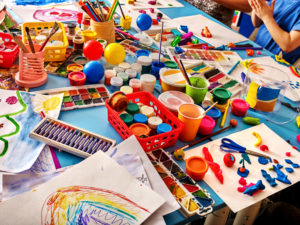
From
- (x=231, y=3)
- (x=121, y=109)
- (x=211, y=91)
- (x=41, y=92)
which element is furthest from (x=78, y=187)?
(x=231, y=3)

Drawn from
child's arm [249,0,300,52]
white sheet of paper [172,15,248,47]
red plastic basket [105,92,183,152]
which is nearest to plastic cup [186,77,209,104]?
red plastic basket [105,92,183,152]

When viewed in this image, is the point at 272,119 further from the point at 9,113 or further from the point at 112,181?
the point at 9,113

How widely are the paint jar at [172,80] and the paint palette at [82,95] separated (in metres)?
0.21

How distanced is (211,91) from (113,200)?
0.61m

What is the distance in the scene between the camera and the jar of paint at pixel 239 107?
989 millimetres

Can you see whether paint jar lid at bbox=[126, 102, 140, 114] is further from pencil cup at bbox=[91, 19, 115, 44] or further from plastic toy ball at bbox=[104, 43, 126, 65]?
pencil cup at bbox=[91, 19, 115, 44]

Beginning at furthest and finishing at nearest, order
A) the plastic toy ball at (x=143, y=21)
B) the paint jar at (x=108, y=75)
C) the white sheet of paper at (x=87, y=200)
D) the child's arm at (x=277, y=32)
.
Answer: the child's arm at (x=277, y=32)
the plastic toy ball at (x=143, y=21)
the paint jar at (x=108, y=75)
the white sheet of paper at (x=87, y=200)

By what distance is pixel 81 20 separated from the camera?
1.35 m

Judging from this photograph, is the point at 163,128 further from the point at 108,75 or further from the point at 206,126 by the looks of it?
the point at 108,75

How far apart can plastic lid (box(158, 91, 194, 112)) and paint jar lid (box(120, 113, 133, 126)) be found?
13cm

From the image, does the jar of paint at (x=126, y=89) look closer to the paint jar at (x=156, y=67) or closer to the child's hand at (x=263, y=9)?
the paint jar at (x=156, y=67)

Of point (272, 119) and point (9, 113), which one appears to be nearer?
point (9, 113)

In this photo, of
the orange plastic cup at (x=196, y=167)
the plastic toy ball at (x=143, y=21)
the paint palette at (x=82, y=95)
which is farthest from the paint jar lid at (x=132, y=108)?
the plastic toy ball at (x=143, y=21)

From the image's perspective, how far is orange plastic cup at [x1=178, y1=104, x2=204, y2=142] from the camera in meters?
0.82
